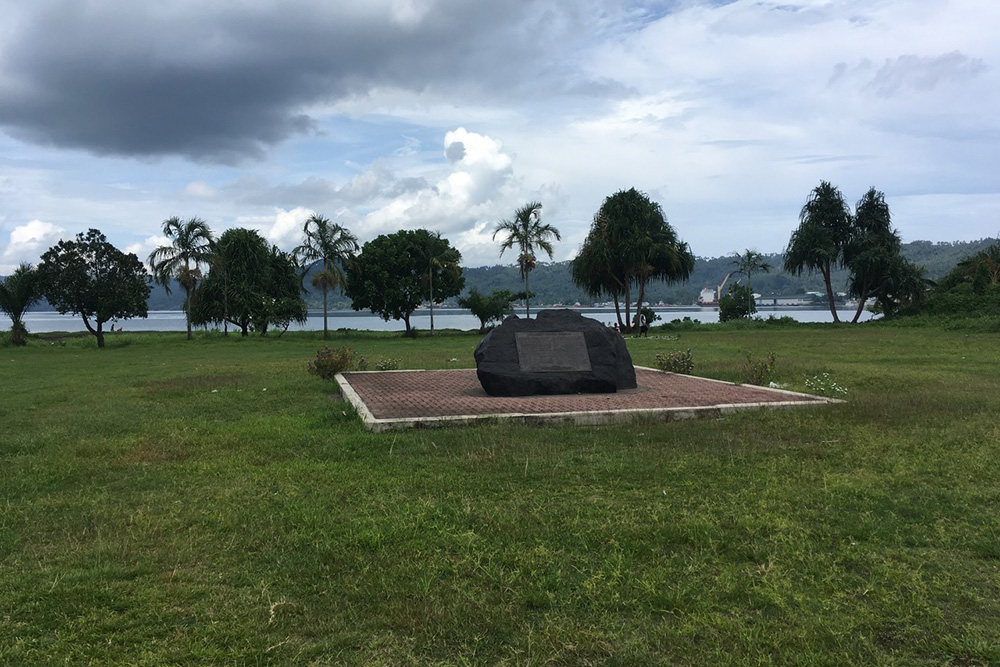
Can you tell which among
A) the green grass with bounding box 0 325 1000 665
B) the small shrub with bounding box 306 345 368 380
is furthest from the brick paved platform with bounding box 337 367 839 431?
the small shrub with bounding box 306 345 368 380

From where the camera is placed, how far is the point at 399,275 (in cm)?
4275

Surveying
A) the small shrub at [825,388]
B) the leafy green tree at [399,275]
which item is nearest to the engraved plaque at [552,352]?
the small shrub at [825,388]

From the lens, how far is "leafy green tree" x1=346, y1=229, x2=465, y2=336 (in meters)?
42.2

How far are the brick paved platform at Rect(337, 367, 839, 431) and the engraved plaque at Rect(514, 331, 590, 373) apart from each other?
2.18 feet

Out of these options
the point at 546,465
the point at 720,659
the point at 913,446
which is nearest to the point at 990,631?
the point at 720,659

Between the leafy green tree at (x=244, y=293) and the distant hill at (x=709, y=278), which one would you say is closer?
the leafy green tree at (x=244, y=293)

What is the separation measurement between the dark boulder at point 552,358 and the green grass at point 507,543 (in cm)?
300

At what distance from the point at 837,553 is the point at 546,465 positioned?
2.82 meters

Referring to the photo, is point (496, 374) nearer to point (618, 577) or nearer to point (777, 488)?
point (777, 488)

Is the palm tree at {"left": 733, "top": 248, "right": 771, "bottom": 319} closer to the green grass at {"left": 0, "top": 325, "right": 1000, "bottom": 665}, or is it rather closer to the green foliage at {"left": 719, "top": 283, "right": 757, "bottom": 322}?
the green foliage at {"left": 719, "top": 283, "right": 757, "bottom": 322}

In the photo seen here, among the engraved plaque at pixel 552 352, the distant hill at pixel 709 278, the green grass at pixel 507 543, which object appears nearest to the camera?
the green grass at pixel 507 543

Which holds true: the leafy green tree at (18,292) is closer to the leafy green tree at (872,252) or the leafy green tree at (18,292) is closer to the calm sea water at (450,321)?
the calm sea water at (450,321)

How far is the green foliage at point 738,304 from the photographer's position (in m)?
58.2

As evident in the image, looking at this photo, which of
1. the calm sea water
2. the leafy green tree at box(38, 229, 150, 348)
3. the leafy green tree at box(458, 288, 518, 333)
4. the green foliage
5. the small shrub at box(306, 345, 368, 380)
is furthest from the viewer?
the calm sea water
